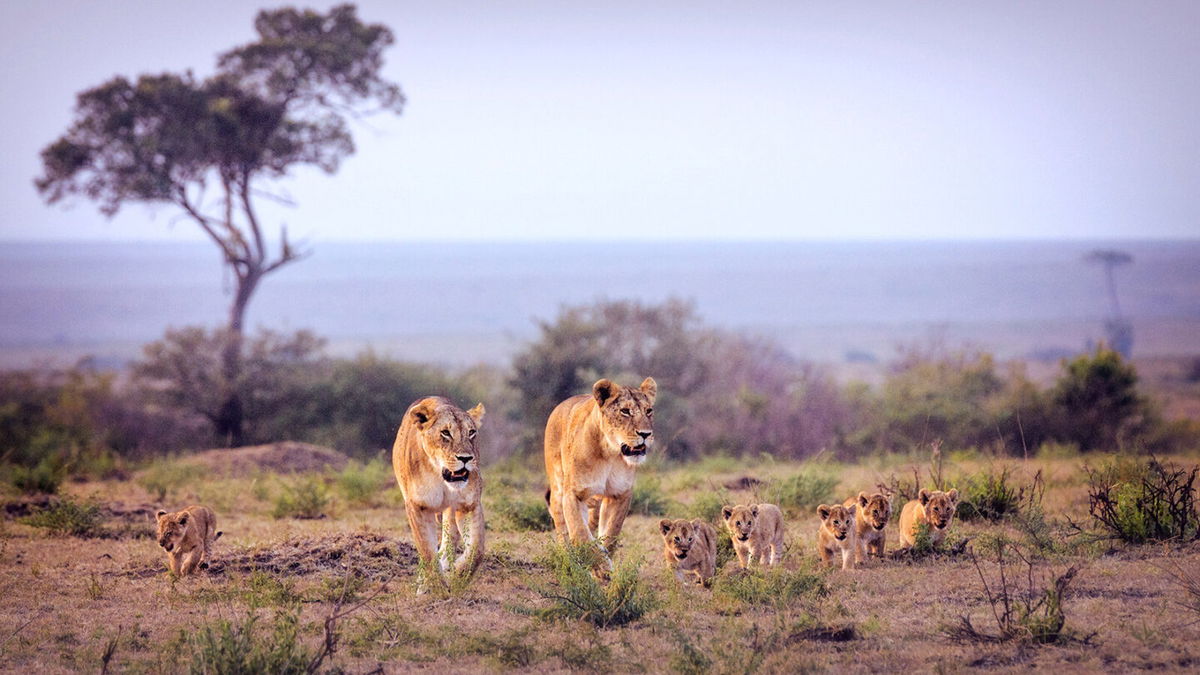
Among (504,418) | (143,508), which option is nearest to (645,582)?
(143,508)

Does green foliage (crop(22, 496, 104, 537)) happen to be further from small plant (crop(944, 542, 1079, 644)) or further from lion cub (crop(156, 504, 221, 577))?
small plant (crop(944, 542, 1079, 644))

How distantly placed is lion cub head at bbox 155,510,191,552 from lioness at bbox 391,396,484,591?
8.06 feet

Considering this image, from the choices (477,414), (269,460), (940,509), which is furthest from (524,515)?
(269,460)

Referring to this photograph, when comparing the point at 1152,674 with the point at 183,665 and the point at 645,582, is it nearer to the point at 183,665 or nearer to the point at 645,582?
the point at 645,582

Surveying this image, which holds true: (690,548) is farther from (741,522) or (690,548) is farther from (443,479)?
(443,479)

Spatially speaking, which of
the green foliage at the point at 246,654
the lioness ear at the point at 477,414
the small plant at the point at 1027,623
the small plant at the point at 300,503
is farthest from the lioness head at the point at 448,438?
the small plant at the point at 300,503

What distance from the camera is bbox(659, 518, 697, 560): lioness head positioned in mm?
9820

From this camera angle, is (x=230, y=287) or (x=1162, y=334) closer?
(x=230, y=287)

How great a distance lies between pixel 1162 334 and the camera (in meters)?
94.2

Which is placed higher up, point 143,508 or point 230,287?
point 230,287

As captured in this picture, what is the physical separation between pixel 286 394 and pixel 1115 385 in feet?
64.7

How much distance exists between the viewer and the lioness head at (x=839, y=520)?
34.1 feet

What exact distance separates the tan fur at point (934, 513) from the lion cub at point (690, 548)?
209 cm

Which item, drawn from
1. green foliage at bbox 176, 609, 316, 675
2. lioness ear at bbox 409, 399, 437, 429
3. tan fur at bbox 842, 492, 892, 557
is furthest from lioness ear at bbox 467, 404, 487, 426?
tan fur at bbox 842, 492, 892, 557
